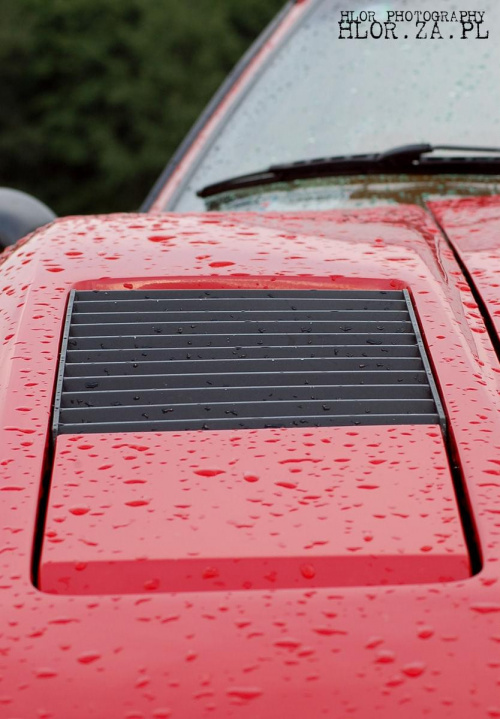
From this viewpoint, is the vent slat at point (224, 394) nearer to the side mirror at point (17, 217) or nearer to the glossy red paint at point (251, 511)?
the glossy red paint at point (251, 511)

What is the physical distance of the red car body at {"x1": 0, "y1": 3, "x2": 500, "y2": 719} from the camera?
3.20ft

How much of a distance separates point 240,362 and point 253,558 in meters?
0.37

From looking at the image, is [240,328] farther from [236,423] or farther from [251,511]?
[251,511]

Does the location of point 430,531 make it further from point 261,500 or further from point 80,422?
point 80,422

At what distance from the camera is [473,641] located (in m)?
1.01

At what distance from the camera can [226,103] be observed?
274cm

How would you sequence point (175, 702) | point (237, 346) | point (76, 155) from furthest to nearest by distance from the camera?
point (76, 155) → point (237, 346) → point (175, 702)

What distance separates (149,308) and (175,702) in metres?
0.67

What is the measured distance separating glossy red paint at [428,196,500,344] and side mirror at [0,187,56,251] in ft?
2.76

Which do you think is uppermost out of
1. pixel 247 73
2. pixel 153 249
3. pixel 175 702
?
pixel 247 73

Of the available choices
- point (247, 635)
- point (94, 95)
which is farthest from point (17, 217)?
Answer: point (94, 95)

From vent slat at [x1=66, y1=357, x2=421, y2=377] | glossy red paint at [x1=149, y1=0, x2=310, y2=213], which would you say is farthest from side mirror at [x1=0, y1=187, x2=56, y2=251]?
vent slat at [x1=66, y1=357, x2=421, y2=377]

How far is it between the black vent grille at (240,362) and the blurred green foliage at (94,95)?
15.0 metres

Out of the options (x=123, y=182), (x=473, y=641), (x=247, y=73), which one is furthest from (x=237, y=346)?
(x=123, y=182)
